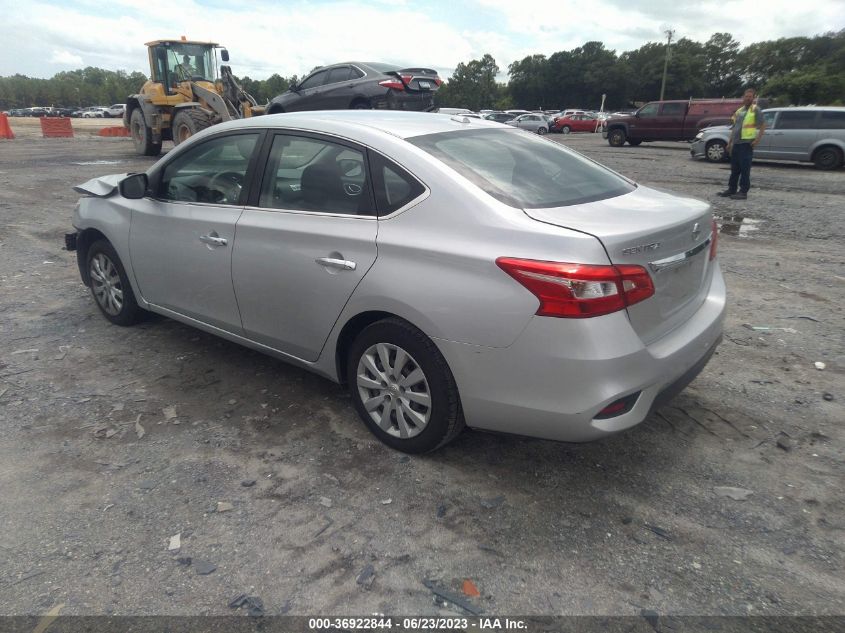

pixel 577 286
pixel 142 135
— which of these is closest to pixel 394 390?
pixel 577 286

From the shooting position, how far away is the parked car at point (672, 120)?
2231cm

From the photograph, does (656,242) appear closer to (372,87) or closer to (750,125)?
(750,125)

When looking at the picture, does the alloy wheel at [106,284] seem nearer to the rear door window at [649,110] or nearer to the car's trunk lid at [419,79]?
the car's trunk lid at [419,79]

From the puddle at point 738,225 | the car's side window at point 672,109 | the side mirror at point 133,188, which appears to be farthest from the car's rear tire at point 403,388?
the car's side window at point 672,109

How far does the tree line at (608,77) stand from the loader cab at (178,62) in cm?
5613

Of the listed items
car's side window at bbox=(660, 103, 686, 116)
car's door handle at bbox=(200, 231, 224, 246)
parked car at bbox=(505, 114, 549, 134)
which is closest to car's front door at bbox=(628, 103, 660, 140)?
car's side window at bbox=(660, 103, 686, 116)

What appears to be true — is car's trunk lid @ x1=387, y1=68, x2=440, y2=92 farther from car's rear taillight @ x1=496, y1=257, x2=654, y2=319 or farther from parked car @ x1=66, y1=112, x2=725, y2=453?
car's rear taillight @ x1=496, y1=257, x2=654, y2=319

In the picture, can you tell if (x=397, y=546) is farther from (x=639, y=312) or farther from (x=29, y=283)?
(x=29, y=283)

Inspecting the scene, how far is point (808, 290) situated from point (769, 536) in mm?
3897

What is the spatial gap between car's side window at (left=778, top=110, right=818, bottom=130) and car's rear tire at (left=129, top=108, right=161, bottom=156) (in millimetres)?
17058

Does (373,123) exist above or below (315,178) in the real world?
→ above

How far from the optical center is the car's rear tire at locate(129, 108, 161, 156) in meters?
16.8

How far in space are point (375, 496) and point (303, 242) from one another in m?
1.36

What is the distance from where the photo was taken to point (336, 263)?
121 inches
